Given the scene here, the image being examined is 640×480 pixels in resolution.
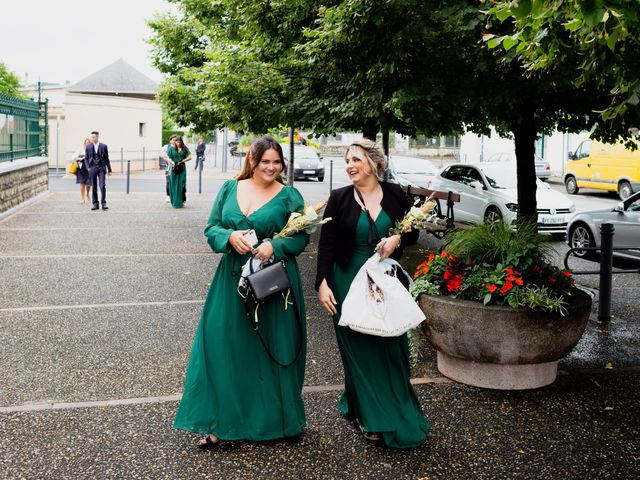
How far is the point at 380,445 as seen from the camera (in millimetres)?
4758

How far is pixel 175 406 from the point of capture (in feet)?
17.7

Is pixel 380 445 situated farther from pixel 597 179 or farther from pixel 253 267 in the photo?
pixel 597 179

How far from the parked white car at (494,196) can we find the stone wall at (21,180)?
386 inches

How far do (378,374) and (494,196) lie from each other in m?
12.7

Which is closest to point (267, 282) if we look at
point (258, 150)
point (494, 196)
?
point (258, 150)

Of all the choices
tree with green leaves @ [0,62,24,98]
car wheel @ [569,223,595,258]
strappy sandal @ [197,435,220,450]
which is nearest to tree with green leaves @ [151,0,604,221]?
car wheel @ [569,223,595,258]

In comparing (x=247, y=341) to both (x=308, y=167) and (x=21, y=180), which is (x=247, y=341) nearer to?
(x=21, y=180)

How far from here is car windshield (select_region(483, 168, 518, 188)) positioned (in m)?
17.4

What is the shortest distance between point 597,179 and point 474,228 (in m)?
23.3

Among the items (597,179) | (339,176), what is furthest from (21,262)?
(339,176)

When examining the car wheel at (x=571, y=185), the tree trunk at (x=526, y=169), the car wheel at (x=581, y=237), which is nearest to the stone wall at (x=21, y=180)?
the tree trunk at (x=526, y=169)

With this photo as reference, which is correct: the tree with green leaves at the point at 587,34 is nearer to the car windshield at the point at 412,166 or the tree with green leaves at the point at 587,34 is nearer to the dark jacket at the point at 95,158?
the dark jacket at the point at 95,158

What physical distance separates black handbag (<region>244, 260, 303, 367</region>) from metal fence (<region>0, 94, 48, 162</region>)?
14.1 meters

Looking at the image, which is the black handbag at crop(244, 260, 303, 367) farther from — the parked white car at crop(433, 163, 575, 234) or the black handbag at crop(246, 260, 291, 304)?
the parked white car at crop(433, 163, 575, 234)
